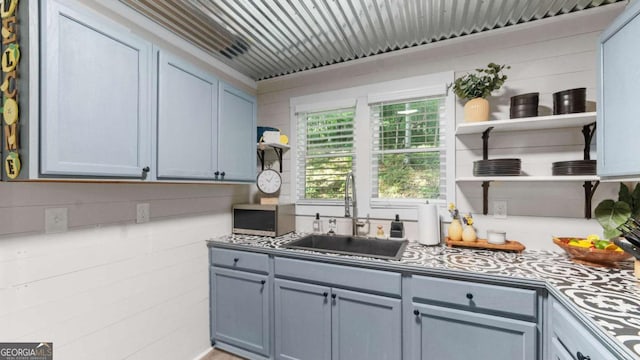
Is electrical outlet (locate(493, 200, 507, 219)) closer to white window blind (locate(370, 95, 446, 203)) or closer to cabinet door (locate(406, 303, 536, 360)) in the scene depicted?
white window blind (locate(370, 95, 446, 203))

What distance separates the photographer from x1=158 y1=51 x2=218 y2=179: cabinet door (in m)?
1.61

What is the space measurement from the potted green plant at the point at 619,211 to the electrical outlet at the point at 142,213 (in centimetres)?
271

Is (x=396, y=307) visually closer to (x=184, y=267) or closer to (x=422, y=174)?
(x=422, y=174)

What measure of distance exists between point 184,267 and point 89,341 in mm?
649

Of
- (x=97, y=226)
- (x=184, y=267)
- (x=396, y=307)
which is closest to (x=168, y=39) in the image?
(x=97, y=226)

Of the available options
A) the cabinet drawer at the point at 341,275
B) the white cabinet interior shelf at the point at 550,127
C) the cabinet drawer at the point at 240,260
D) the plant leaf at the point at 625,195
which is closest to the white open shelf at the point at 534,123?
the white cabinet interior shelf at the point at 550,127

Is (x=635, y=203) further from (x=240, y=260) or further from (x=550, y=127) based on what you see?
(x=240, y=260)

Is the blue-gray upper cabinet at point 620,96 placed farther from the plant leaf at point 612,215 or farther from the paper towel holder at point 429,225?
the paper towel holder at point 429,225

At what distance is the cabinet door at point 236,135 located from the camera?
81.3 inches

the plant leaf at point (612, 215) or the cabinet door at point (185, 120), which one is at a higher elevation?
the cabinet door at point (185, 120)

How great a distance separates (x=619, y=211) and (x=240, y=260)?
7.67ft

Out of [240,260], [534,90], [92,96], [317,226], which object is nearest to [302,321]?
[240,260]

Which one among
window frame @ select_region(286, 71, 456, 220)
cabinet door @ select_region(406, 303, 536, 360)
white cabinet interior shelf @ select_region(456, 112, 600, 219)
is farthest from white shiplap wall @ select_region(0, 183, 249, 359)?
white cabinet interior shelf @ select_region(456, 112, 600, 219)

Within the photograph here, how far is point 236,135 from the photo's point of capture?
2.20m
